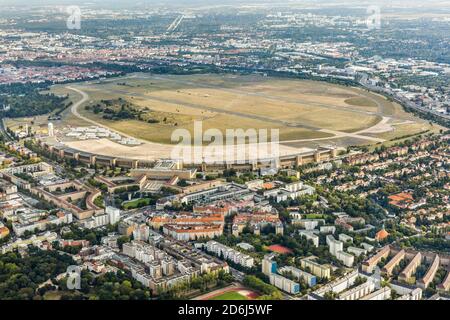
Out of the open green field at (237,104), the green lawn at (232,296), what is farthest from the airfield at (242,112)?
the green lawn at (232,296)

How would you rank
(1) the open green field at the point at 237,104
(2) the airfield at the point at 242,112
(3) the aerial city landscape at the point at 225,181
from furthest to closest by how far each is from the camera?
1. (1) the open green field at the point at 237,104
2. (2) the airfield at the point at 242,112
3. (3) the aerial city landscape at the point at 225,181

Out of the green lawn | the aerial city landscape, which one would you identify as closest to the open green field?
the aerial city landscape

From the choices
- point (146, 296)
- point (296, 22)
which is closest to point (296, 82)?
point (146, 296)

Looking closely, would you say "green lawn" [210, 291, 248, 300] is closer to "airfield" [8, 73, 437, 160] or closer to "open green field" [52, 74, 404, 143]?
"airfield" [8, 73, 437, 160]

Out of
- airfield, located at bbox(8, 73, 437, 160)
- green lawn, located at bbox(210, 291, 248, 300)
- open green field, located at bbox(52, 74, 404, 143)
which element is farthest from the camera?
open green field, located at bbox(52, 74, 404, 143)

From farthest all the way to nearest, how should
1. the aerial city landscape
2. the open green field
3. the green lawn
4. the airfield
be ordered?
the open green field < the airfield < the aerial city landscape < the green lawn

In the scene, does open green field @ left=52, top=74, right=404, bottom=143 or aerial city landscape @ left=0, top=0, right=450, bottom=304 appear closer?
aerial city landscape @ left=0, top=0, right=450, bottom=304

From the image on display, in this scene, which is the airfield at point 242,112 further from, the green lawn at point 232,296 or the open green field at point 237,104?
the green lawn at point 232,296

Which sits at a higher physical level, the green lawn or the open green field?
the open green field
